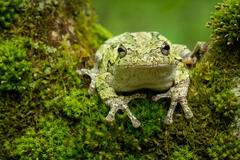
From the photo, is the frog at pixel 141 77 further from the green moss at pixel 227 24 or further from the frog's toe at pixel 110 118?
the green moss at pixel 227 24

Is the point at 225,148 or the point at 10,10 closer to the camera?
the point at 225,148

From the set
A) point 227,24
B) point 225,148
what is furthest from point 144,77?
point 227,24

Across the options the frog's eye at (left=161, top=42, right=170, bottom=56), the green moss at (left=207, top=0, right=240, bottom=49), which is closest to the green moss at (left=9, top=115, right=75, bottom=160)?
the frog's eye at (left=161, top=42, right=170, bottom=56)

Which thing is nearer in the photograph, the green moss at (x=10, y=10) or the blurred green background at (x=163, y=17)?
the green moss at (x=10, y=10)

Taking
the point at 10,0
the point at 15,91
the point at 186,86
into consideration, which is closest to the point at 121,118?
the point at 186,86

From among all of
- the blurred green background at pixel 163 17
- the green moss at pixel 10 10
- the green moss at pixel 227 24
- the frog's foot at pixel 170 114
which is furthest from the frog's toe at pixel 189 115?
the blurred green background at pixel 163 17

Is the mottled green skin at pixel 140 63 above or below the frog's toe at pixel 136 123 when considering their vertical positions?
above

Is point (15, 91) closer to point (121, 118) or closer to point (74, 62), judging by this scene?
point (74, 62)

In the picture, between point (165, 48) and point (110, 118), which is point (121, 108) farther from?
point (165, 48)
